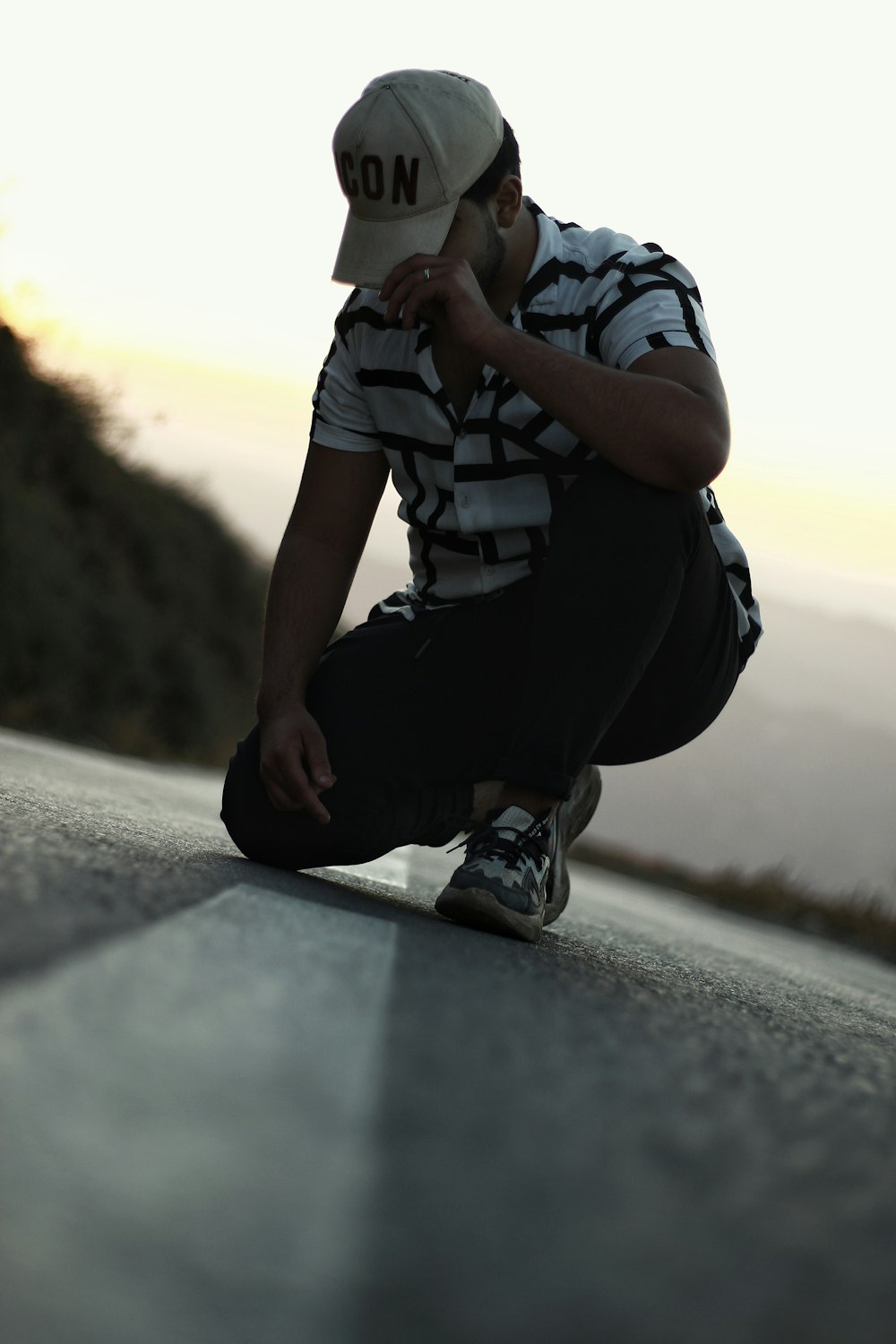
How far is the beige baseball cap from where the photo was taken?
1696 mm

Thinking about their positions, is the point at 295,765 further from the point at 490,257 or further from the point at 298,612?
the point at 490,257

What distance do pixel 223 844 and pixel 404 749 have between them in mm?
355

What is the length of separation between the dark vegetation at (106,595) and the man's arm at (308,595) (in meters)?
3.81

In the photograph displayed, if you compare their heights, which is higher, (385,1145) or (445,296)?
(445,296)

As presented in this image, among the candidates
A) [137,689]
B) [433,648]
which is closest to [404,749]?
[433,648]

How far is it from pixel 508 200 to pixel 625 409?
48 cm

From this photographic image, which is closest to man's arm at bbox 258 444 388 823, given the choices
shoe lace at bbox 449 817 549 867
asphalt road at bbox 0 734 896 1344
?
shoe lace at bbox 449 817 549 867

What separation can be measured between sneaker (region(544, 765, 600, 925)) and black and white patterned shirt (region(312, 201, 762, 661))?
37 centimetres

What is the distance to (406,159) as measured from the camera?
5.57 ft

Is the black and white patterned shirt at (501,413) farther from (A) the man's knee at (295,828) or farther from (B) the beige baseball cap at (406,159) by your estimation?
(A) the man's knee at (295,828)

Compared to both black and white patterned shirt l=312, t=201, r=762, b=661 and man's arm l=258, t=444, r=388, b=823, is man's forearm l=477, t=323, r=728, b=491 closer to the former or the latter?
black and white patterned shirt l=312, t=201, r=762, b=661

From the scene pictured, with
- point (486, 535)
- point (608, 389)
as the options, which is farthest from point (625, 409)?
point (486, 535)

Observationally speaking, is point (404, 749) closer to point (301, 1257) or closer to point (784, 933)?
point (301, 1257)

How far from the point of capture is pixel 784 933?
507 cm
